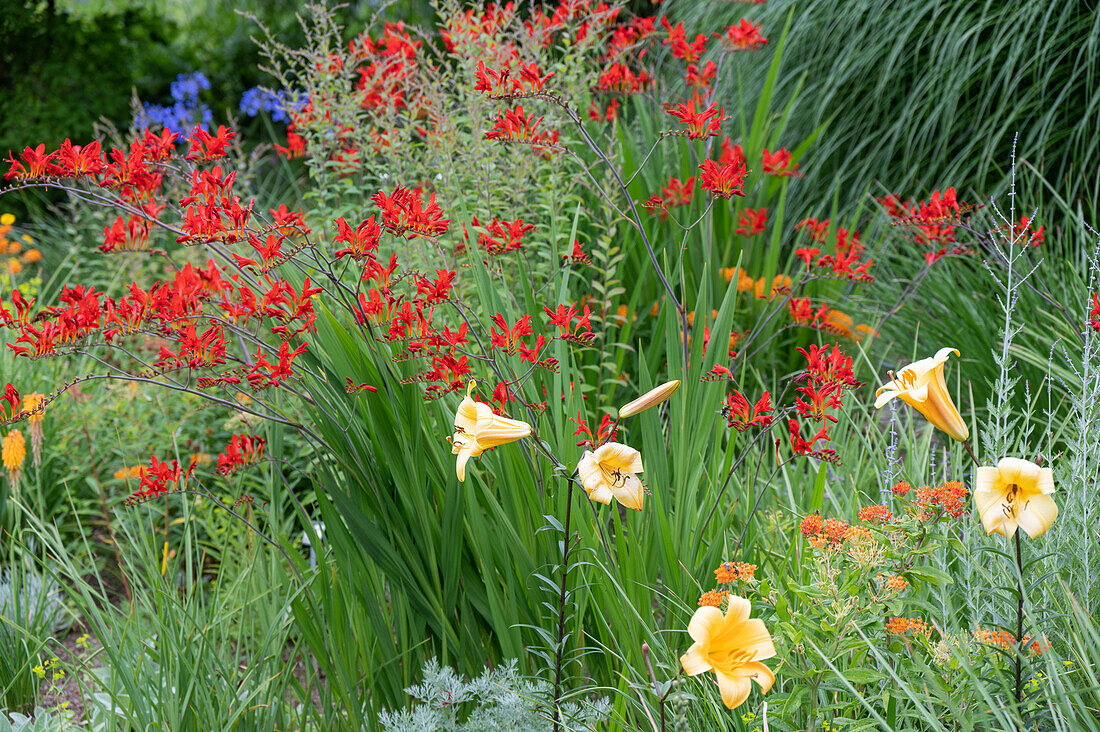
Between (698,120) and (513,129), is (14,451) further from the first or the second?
(698,120)

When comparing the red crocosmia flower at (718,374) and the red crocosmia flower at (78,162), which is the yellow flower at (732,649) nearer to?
the red crocosmia flower at (718,374)

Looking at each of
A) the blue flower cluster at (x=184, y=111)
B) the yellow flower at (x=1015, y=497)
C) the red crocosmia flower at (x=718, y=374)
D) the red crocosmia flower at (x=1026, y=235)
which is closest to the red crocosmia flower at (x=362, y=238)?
the red crocosmia flower at (x=718, y=374)

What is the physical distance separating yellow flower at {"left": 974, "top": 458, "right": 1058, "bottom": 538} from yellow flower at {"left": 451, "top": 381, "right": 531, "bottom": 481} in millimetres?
648

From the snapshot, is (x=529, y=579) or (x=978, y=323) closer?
(x=529, y=579)

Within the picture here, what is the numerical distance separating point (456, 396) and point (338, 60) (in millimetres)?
1542

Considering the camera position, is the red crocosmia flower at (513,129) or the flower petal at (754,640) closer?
the flower petal at (754,640)

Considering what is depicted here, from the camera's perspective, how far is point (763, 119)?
352 centimetres

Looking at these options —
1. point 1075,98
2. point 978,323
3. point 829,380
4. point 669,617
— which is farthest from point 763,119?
point 669,617

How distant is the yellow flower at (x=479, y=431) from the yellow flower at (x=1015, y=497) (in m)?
0.65

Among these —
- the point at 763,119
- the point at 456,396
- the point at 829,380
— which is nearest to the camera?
the point at 829,380

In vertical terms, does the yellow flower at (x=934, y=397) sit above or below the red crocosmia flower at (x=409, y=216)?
below

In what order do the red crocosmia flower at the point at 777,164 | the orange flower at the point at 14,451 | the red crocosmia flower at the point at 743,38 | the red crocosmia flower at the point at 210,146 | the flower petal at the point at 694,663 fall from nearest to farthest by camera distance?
the flower petal at the point at 694,663, the red crocosmia flower at the point at 210,146, the orange flower at the point at 14,451, the red crocosmia flower at the point at 743,38, the red crocosmia flower at the point at 777,164

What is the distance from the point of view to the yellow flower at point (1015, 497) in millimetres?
1083

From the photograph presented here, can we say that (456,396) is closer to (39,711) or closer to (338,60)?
(39,711)
